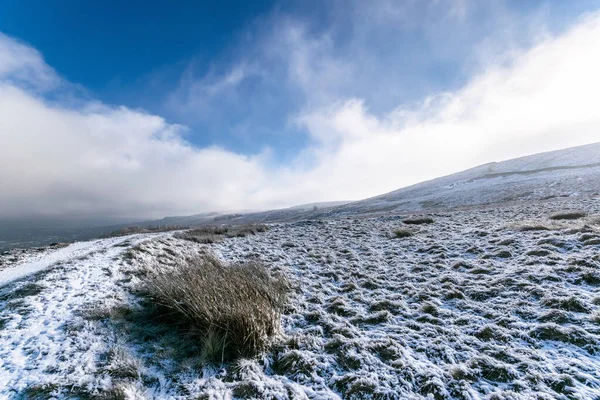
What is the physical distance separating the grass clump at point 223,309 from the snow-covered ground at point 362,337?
→ 1.28ft

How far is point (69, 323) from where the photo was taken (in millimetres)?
5840

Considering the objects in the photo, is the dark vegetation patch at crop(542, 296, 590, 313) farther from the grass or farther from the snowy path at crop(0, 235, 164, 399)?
the grass

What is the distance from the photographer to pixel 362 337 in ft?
18.9

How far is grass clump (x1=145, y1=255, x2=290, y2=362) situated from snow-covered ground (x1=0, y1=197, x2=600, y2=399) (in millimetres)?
390

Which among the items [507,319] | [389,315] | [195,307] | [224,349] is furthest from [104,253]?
[507,319]

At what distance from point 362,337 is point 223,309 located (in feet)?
10.6

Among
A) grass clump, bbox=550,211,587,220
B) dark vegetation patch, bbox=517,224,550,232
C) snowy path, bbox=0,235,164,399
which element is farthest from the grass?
grass clump, bbox=550,211,587,220

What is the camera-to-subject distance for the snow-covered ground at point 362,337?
168 inches

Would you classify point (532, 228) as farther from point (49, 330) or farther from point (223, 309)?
point (49, 330)

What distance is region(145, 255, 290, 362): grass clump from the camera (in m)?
5.39

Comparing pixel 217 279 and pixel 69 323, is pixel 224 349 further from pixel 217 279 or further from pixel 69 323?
pixel 69 323

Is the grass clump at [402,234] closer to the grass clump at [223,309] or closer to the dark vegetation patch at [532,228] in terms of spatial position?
the dark vegetation patch at [532,228]

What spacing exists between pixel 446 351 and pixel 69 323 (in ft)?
26.8

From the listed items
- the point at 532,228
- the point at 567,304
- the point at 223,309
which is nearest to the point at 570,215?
the point at 532,228
